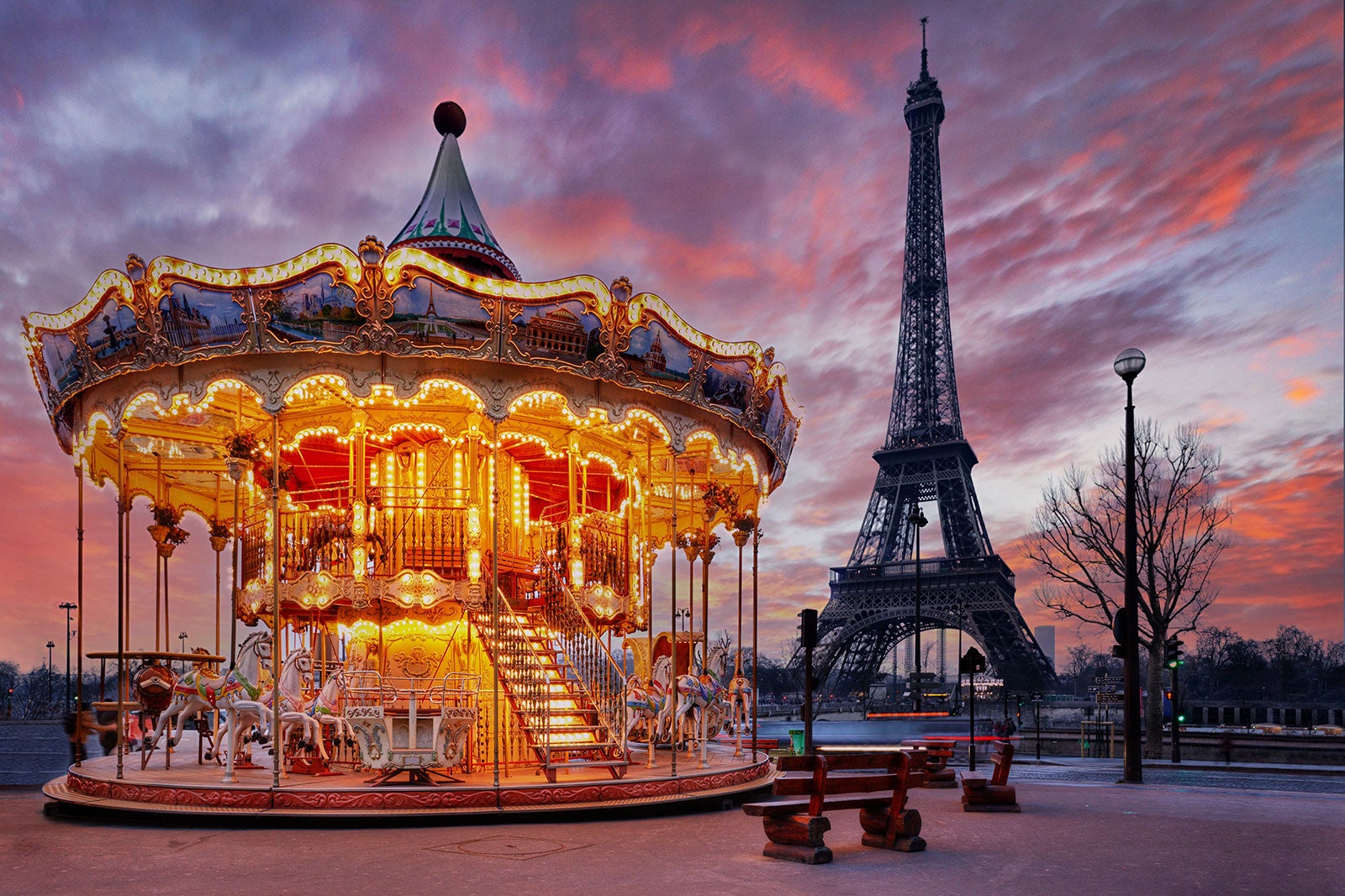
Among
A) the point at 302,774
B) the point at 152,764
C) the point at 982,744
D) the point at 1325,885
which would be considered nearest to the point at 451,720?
the point at 302,774

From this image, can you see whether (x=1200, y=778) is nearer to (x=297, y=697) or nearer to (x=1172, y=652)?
(x=1172, y=652)

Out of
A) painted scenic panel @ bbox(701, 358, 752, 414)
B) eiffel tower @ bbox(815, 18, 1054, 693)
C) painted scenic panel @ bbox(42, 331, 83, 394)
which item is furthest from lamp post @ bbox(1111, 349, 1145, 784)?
eiffel tower @ bbox(815, 18, 1054, 693)

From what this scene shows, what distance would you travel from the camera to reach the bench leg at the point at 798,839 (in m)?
8.69

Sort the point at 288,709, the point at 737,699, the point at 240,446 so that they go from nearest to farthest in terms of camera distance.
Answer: the point at 288,709 → the point at 240,446 → the point at 737,699

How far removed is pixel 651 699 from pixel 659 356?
15.5 feet

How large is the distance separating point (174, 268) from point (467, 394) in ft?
12.8

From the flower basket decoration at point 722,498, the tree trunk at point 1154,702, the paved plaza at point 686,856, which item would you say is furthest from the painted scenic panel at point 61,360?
the tree trunk at point 1154,702

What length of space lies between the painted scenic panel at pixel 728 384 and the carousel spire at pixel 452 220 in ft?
16.5

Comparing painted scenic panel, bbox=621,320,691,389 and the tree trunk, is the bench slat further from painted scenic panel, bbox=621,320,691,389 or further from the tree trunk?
the tree trunk

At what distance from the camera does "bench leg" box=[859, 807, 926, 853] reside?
30.6 ft

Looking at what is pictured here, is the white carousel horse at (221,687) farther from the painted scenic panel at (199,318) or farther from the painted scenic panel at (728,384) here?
the painted scenic panel at (728,384)

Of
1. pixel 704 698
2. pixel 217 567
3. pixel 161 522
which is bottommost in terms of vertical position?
pixel 704 698

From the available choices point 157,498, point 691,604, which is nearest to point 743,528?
point 691,604

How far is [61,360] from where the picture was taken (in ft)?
44.3
